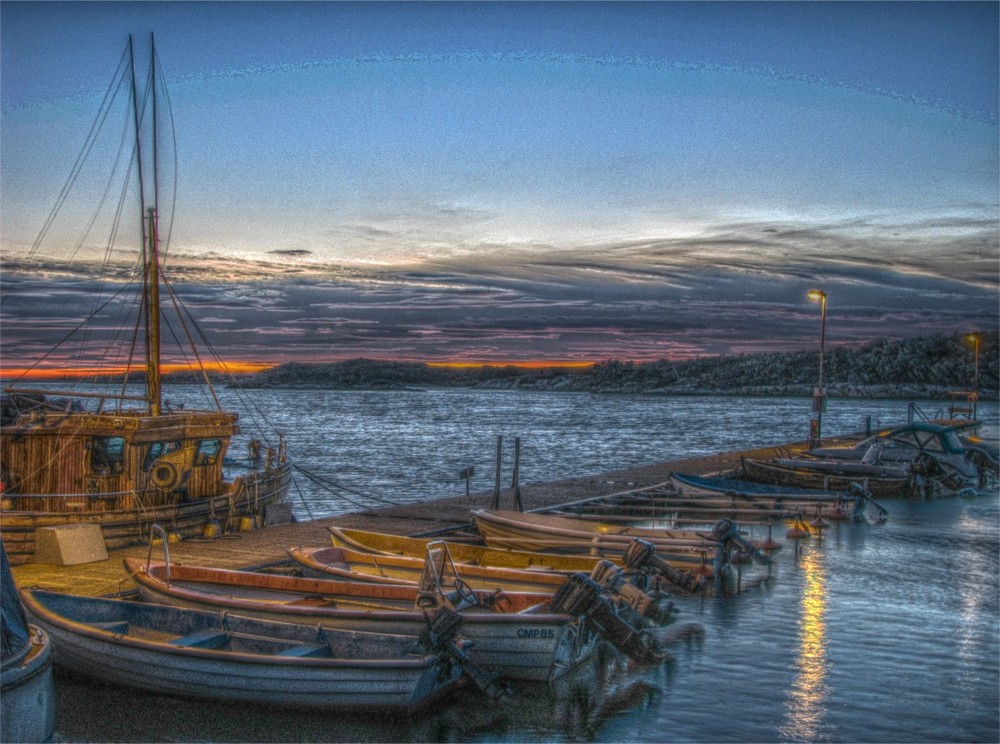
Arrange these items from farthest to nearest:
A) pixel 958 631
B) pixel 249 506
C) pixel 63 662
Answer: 1. pixel 249 506
2. pixel 958 631
3. pixel 63 662

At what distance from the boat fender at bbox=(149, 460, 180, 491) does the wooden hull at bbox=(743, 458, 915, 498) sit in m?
22.9

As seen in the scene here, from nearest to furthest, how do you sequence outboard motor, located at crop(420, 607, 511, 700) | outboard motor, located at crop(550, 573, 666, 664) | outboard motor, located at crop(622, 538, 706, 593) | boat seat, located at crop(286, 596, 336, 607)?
outboard motor, located at crop(420, 607, 511, 700), outboard motor, located at crop(550, 573, 666, 664), boat seat, located at crop(286, 596, 336, 607), outboard motor, located at crop(622, 538, 706, 593)

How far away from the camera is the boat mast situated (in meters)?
22.9

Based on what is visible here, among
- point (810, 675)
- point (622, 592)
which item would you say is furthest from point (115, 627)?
point (810, 675)

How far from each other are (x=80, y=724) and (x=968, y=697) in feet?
39.9

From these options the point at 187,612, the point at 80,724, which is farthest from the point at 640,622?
the point at 80,724

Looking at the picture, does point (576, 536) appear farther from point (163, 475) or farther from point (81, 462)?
point (81, 462)

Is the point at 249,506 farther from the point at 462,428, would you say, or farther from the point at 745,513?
the point at 462,428

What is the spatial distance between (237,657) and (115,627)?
2380mm

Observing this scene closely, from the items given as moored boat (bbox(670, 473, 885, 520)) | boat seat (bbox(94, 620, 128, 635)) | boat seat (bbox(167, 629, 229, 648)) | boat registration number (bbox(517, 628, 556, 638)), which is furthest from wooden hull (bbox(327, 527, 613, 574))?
moored boat (bbox(670, 473, 885, 520))

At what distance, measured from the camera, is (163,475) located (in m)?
21.0

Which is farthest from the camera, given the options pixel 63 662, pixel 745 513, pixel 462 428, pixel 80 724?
pixel 462 428

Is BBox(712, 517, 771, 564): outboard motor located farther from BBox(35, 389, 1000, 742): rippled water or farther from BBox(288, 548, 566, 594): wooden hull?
BBox(288, 548, 566, 594): wooden hull

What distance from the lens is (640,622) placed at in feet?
52.9
